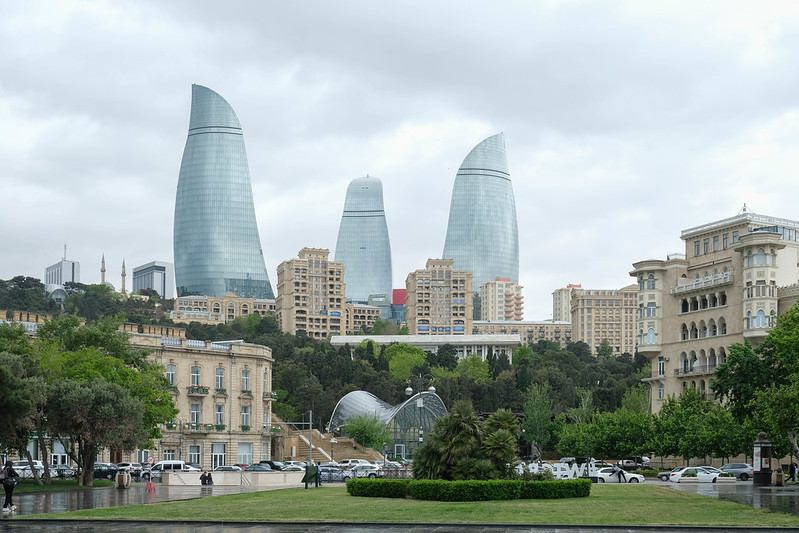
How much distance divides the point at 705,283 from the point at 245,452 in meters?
53.4

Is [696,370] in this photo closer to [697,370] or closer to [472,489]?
[697,370]

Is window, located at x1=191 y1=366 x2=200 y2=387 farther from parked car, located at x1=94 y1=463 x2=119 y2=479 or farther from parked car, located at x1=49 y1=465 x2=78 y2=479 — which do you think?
parked car, located at x1=49 y1=465 x2=78 y2=479

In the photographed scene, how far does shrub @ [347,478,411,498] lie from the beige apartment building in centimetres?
6055

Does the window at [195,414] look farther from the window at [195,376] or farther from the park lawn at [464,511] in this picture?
the park lawn at [464,511]

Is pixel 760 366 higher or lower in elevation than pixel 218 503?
higher

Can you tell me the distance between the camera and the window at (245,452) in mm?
108375

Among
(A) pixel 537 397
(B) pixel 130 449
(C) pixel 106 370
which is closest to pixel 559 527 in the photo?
(B) pixel 130 449

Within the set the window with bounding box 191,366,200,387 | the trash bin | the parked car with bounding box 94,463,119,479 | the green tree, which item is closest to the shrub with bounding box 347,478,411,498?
the trash bin

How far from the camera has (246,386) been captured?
109875 mm

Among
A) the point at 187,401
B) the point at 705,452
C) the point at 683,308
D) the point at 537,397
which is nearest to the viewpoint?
the point at 705,452

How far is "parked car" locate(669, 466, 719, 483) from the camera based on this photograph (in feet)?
249

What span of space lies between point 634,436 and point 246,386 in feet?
135

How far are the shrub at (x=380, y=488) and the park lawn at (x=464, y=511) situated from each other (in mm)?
1359

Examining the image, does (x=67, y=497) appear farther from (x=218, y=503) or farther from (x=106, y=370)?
(x=106, y=370)
